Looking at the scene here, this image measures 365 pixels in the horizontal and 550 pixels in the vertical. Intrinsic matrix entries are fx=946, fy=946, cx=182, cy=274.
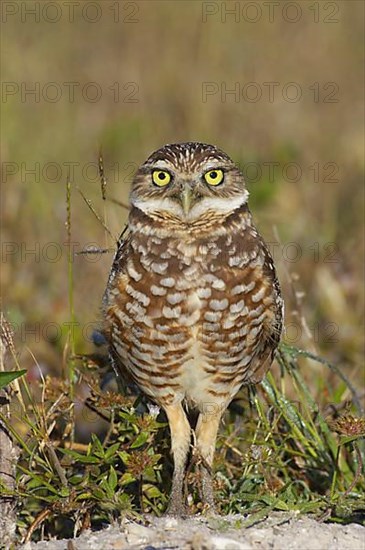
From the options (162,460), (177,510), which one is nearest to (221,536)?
(177,510)

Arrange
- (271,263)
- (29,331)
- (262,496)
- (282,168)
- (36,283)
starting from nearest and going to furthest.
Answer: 1. (262,496)
2. (271,263)
3. (29,331)
4. (36,283)
5. (282,168)

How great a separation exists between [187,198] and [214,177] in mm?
154

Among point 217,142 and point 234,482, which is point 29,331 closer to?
point 234,482

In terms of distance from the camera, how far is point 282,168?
672cm

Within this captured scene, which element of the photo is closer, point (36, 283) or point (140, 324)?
point (140, 324)

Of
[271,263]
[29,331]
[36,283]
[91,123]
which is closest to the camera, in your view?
[271,263]

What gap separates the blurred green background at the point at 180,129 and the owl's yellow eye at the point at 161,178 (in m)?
0.96

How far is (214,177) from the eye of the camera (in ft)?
10.8

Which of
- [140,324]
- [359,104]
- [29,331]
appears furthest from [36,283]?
[359,104]

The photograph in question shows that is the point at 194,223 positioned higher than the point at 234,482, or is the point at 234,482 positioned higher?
the point at 194,223

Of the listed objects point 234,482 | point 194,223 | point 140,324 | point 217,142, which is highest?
point 217,142

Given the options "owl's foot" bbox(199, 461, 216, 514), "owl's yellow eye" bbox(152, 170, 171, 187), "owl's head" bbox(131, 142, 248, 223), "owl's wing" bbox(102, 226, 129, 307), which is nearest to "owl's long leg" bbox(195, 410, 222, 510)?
"owl's foot" bbox(199, 461, 216, 514)

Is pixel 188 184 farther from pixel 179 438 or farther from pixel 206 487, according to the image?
pixel 206 487

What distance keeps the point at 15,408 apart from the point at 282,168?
145 inches
